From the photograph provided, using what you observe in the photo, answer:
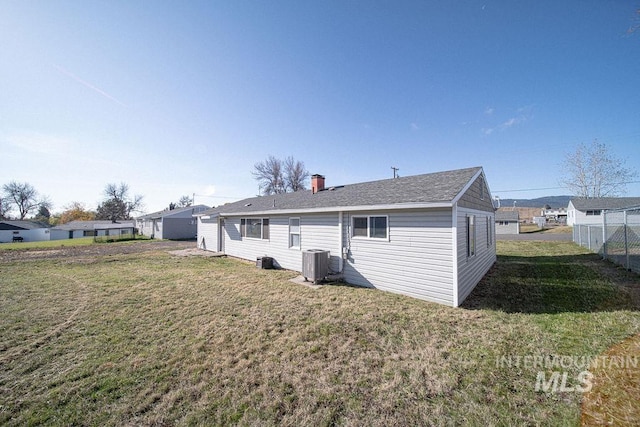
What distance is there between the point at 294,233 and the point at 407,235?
4.88m

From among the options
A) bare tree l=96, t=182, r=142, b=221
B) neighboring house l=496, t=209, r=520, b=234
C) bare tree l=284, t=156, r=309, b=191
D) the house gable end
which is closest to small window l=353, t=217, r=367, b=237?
the house gable end

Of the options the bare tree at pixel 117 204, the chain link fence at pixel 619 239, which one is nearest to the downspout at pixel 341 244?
the chain link fence at pixel 619 239

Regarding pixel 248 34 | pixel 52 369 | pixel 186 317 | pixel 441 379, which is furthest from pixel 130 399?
pixel 248 34

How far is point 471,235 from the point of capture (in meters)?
7.40

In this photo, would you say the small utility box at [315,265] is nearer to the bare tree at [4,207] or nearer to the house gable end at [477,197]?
the house gable end at [477,197]

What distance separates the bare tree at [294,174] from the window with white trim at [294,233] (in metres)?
25.8

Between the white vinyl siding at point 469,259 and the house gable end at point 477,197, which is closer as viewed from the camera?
the white vinyl siding at point 469,259

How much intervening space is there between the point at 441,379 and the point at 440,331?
1496 millimetres

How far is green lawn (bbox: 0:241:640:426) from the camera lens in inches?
101

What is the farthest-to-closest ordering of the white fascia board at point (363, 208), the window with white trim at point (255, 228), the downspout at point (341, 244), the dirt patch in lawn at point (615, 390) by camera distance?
the window with white trim at point (255, 228) < the downspout at point (341, 244) < the white fascia board at point (363, 208) < the dirt patch in lawn at point (615, 390)

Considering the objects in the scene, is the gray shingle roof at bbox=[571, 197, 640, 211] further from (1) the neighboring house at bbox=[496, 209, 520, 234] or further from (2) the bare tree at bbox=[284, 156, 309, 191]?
(2) the bare tree at bbox=[284, 156, 309, 191]

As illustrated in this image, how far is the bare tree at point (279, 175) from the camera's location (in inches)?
1399

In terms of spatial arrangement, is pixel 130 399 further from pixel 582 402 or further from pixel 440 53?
pixel 440 53

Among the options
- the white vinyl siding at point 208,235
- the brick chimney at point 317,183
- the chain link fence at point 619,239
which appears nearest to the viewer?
the chain link fence at point 619,239
